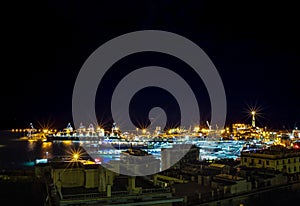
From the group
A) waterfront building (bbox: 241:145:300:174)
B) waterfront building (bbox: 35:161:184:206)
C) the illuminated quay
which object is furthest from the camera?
waterfront building (bbox: 241:145:300:174)

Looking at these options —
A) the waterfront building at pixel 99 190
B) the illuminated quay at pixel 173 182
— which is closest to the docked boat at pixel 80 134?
the illuminated quay at pixel 173 182

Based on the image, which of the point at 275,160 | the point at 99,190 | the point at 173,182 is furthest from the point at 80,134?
the point at 99,190

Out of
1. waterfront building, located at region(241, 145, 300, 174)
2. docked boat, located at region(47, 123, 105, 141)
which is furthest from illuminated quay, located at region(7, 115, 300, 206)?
→ docked boat, located at region(47, 123, 105, 141)

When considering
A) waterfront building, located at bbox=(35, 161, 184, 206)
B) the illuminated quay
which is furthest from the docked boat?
waterfront building, located at bbox=(35, 161, 184, 206)

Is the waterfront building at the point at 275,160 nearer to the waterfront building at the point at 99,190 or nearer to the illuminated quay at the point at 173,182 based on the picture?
the illuminated quay at the point at 173,182

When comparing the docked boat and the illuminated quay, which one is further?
the docked boat

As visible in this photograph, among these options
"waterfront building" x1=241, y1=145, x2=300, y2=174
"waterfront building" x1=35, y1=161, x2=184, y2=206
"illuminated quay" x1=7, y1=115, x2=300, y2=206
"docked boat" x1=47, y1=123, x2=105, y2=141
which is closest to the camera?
"waterfront building" x1=35, y1=161, x2=184, y2=206

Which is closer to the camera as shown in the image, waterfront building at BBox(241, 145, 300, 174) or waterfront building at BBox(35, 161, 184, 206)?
waterfront building at BBox(35, 161, 184, 206)

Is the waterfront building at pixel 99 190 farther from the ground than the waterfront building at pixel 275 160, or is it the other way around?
the waterfront building at pixel 99 190

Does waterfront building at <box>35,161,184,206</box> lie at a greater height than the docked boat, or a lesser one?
greater

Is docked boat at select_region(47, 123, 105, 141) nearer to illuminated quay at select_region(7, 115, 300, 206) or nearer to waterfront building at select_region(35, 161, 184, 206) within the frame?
illuminated quay at select_region(7, 115, 300, 206)

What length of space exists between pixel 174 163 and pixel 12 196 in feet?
15.4

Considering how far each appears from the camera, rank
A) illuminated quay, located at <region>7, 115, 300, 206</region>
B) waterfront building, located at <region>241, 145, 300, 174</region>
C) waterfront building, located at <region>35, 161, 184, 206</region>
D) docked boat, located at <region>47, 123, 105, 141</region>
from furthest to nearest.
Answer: docked boat, located at <region>47, 123, 105, 141</region> → waterfront building, located at <region>241, 145, 300, 174</region> → illuminated quay, located at <region>7, 115, 300, 206</region> → waterfront building, located at <region>35, 161, 184, 206</region>

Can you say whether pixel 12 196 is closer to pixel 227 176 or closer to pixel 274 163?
pixel 227 176
